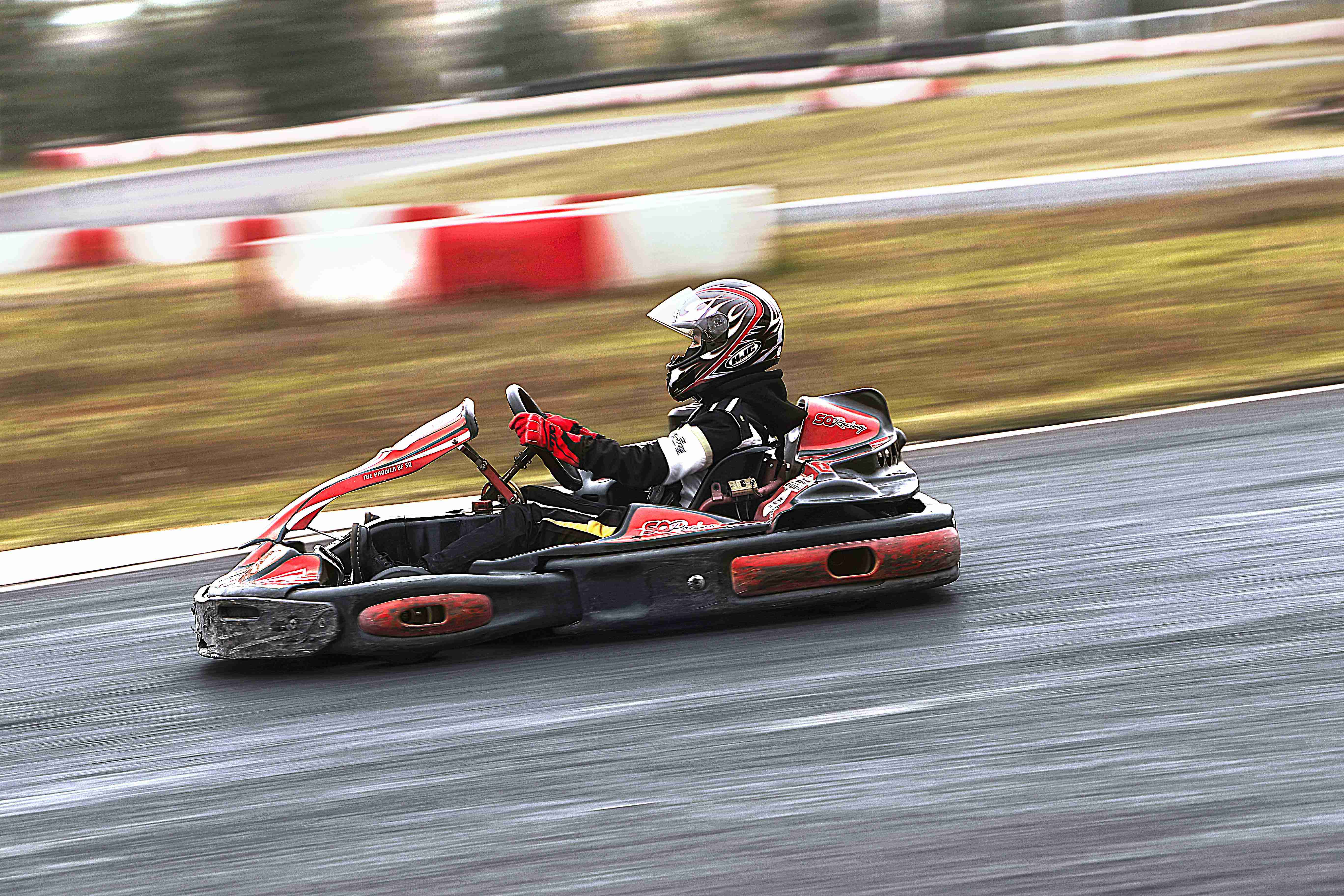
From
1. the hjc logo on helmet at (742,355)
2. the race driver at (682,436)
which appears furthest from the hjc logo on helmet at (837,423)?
the hjc logo on helmet at (742,355)

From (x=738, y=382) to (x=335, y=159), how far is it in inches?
899

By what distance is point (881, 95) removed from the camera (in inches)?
943

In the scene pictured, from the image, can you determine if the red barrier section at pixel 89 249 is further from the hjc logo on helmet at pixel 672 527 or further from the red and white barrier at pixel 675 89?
the red and white barrier at pixel 675 89

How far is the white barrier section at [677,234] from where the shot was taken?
1118 centimetres

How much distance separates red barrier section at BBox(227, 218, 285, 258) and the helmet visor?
31.6ft

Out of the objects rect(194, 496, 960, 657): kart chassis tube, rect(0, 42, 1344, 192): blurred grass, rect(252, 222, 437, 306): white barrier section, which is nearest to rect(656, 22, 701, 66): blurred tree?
rect(0, 42, 1344, 192): blurred grass

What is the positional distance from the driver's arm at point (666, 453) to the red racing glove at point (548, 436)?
0.9 inches

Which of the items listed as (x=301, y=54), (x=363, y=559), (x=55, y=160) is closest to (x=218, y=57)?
(x=301, y=54)

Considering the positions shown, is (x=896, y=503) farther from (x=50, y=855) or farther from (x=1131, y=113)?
(x=1131, y=113)

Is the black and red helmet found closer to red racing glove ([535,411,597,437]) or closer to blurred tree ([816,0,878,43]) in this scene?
red racing glove ([535,411,597,437])

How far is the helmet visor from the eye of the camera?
5.35 metres

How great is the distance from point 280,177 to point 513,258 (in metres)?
14.5

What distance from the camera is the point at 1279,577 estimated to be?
5270 mm

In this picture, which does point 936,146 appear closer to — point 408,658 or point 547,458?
point 547,458
